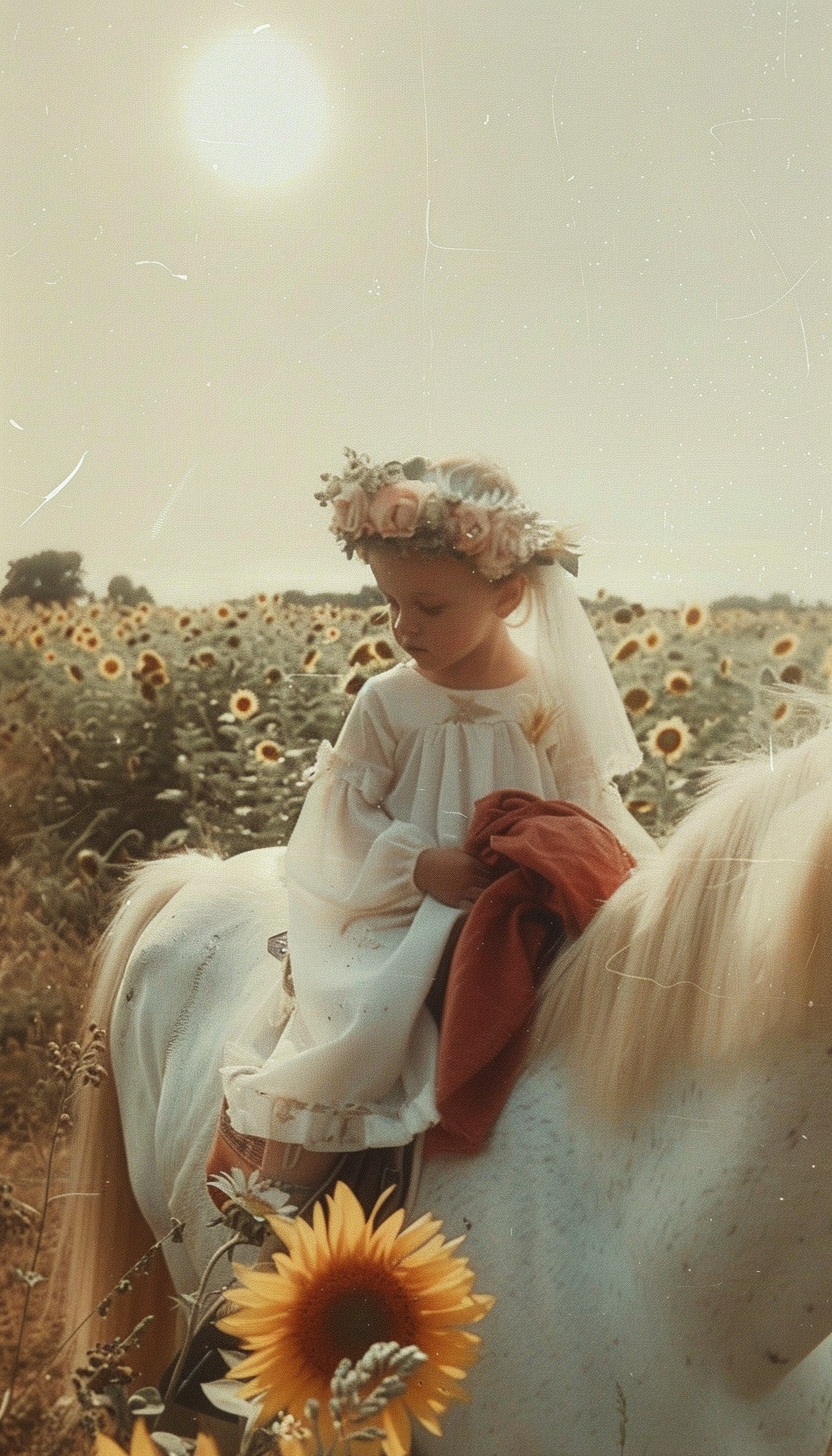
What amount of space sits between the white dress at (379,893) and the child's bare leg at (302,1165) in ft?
0.07

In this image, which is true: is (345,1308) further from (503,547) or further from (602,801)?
(503,547)

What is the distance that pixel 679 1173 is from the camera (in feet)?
3.12

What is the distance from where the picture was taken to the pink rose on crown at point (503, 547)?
1.09 metres

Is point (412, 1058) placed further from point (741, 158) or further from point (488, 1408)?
point (741, 158)

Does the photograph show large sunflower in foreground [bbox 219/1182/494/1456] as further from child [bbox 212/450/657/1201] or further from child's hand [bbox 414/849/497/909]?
child's hand [bbox 414/849/497/909]

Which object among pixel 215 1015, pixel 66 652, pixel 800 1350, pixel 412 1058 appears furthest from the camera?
pixel 215 1015

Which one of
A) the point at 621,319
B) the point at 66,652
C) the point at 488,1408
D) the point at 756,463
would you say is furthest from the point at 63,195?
the point at 488,1408

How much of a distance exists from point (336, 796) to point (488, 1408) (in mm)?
585

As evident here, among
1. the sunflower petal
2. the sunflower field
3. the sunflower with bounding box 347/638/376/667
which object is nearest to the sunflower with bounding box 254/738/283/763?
the sunflower field

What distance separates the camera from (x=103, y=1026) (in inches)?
55.7

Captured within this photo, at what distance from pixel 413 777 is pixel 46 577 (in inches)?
18.2

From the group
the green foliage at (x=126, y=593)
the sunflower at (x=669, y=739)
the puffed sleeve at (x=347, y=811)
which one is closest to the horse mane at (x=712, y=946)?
the sunflower at (x=669, y=739)

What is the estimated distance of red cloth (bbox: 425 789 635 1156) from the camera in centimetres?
104

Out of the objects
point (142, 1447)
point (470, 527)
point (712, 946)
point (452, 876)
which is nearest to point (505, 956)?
point (452, 876)
